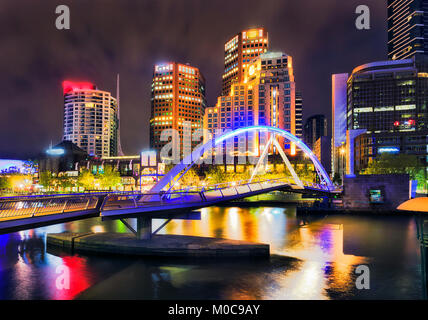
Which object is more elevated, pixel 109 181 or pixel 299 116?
pixel 299 116

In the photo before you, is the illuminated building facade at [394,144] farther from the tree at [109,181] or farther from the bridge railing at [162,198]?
the bridge railing at [162,198]

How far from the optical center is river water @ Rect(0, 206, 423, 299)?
61.3 ft

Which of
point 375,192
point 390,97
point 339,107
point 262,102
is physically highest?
point 339,107

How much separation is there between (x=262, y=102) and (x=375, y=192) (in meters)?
93.5

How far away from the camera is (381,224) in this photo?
45375mm

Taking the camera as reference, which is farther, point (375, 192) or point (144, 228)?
point (375, 192)

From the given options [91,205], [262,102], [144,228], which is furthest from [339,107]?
[91,205]

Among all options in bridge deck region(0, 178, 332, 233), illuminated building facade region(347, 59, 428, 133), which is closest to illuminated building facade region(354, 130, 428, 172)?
illuminated building facade region(347, 59, 428, 133)

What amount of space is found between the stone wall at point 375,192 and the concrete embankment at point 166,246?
3700 centimetres

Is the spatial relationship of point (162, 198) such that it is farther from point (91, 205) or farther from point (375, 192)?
point (375, 192)

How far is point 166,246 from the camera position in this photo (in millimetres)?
25531

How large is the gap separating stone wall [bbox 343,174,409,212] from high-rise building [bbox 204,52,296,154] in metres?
76.0
